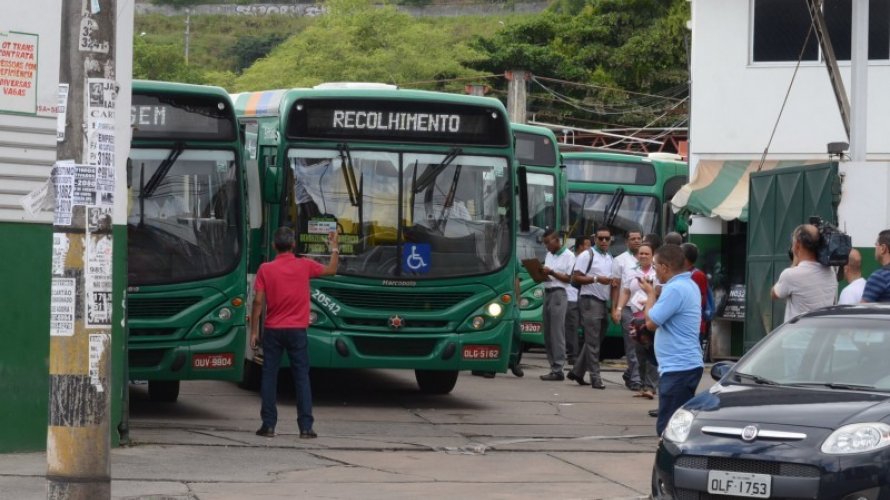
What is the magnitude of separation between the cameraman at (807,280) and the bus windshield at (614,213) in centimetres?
1221

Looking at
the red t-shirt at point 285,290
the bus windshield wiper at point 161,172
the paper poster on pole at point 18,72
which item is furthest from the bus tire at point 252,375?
the paper poster on pole at point 18,72

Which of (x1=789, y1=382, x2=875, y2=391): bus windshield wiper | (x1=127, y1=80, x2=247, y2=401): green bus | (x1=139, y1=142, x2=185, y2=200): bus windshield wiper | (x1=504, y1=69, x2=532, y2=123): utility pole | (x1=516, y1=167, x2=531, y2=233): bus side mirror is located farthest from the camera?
(x1=504, y1=69, x2=532, y2=123): utility pole

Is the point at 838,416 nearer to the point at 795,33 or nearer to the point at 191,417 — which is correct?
the point at 191,417

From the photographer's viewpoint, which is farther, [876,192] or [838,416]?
[876,192]

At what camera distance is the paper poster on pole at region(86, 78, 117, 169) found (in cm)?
815

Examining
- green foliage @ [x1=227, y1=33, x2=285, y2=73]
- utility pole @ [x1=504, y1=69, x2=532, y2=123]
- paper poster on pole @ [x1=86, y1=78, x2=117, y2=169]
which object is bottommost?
paper poster on pole @ [x1=86, y1=78, x2=117, y2=169]

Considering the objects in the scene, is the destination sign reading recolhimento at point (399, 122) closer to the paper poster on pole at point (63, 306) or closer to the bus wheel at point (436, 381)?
the bus wheel at point (436, 381)

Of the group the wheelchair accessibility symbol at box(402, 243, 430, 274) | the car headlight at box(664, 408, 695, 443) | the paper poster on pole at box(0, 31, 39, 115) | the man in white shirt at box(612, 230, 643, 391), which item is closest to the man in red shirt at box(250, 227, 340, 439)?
the wheelchair accessibility symbol at box(402, 243, 430, 274)

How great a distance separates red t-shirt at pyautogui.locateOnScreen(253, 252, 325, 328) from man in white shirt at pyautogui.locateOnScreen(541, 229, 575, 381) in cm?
590

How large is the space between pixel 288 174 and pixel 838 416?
766 cm

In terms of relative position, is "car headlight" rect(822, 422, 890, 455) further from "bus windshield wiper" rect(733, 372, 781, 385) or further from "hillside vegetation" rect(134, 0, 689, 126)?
"hillside vegetation" rect(134, 0, 689, 126)

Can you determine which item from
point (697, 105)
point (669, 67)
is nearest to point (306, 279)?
point (697, 105)

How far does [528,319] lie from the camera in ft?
72.0

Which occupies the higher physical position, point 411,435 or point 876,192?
point 876,192
